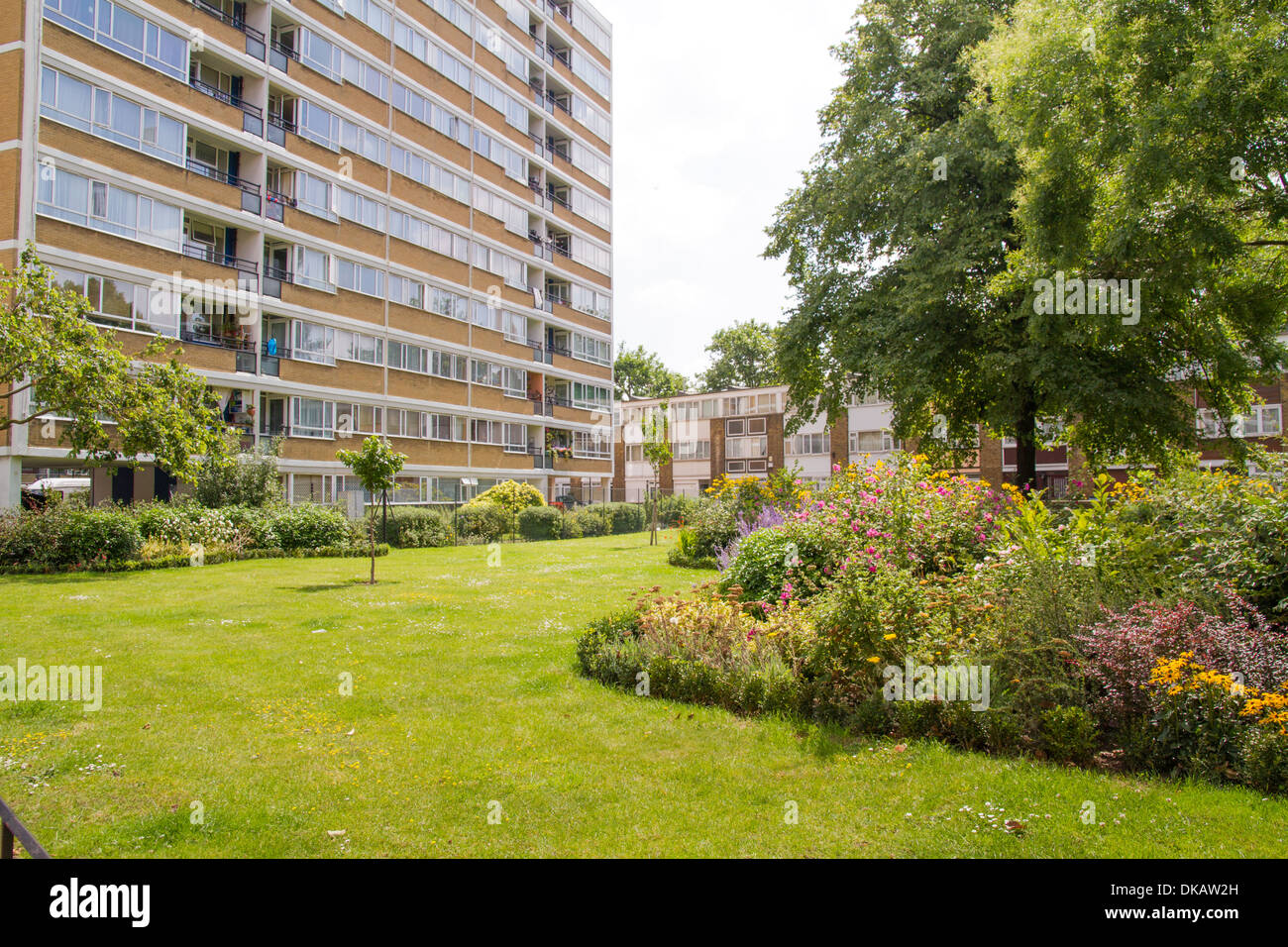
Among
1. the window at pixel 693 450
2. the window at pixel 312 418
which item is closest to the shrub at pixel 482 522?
the window at pixel 312 418

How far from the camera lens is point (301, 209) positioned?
34.7m

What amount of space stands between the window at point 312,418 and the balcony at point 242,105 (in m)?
11.0

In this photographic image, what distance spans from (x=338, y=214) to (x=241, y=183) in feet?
16.4

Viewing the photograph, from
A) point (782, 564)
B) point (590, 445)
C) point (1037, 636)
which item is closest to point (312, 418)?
point (590, 445)

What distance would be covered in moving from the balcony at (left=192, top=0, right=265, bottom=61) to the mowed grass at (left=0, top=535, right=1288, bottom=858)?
29834 mm

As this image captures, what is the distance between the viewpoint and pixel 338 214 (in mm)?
36531

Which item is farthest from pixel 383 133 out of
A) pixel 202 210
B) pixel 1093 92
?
Answer: pixel 1093 92

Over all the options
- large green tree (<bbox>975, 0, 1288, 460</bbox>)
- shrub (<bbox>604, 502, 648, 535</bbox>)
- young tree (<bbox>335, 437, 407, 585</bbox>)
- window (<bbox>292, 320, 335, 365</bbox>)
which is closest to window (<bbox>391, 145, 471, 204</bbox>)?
window (<bbox>292, 320, 335, 365</bbox>)

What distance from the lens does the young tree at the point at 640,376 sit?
302 ft

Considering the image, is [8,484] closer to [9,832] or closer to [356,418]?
[356,418]

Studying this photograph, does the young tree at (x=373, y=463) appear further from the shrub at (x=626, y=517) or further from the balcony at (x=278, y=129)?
the shrub at (x=626, y=517)

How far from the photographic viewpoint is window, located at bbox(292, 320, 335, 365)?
34625mm

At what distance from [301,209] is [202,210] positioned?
5.14 m
